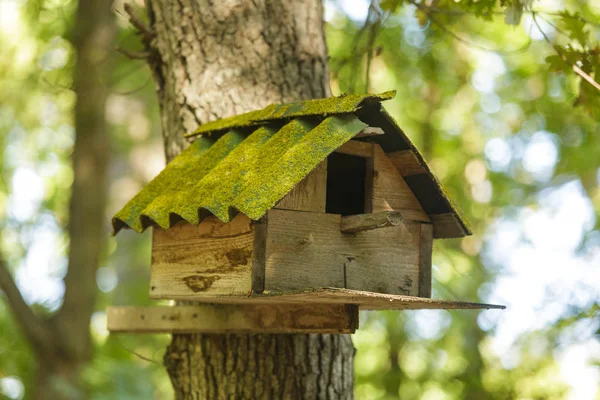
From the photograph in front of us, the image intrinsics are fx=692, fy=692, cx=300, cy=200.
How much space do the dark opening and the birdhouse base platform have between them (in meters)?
0.39

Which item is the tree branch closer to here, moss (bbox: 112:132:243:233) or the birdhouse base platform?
the birdhouse base platform

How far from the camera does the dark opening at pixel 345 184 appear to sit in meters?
2.55

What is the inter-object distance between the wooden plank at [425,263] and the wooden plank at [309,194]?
0.50 meters

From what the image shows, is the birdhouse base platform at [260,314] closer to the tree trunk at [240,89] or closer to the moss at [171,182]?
the tree trunk at [240,89]

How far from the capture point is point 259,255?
82.6 inches

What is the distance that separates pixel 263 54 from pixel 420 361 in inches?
238

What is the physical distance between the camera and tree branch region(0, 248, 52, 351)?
559 cm

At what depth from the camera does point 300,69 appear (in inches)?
123

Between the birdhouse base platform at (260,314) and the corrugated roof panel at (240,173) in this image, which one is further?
the birdhouse base platform at (260,314)

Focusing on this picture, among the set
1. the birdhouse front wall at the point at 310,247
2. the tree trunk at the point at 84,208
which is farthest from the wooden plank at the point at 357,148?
the tree trunk at the point at 84,208

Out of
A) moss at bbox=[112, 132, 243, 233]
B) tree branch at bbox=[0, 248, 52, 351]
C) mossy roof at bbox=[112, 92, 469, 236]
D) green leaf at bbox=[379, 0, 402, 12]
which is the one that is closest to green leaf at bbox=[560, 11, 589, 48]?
green leaf at bbox=[379, 0, 402, 12]

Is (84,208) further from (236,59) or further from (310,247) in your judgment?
(310,247)

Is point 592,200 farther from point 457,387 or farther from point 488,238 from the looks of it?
point 457,387

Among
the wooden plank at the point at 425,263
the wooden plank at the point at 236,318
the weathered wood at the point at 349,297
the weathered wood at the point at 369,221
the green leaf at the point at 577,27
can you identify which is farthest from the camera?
the green leaf at the point at 577,27
